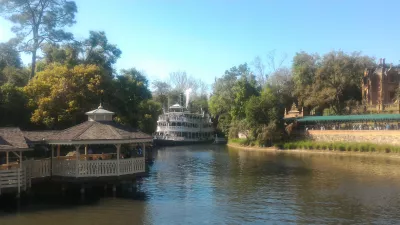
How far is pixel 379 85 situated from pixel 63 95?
5711cm

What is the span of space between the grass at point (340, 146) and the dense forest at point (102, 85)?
3859 millimetres

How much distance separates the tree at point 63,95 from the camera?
30703mm

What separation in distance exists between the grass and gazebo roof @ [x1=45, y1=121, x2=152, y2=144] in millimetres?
36987

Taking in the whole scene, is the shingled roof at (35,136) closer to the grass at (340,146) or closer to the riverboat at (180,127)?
the grass at (340,146)

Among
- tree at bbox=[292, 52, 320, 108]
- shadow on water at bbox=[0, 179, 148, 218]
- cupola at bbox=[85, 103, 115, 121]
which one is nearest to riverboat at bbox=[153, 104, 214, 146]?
tree at bbox=[292, 52, 320, 108]

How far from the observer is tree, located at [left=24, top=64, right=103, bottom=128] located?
30703mm

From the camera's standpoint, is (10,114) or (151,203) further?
(10,114)

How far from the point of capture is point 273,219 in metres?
17.9

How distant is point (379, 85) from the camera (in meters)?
68.7

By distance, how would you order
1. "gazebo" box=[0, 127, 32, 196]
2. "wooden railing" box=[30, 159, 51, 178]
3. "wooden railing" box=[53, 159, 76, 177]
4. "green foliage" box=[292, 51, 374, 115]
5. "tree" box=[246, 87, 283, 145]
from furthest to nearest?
"green foliage" box=[292, 51, 374, 115] < "tree" box=[246, 87, 283, 145] < "wooden railing" box=[30, 159, 51, 178] < "wooden railing" box=[53, 159, 76, 177] < "gazebo" box=[0, 127, 32, 196]

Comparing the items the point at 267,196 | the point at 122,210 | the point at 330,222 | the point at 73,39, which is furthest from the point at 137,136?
the point at 73,39

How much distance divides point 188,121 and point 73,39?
47304 millimetres

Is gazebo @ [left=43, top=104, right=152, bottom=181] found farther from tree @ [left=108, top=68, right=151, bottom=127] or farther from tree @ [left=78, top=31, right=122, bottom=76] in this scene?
tree @ [left=78, top=31, right=122, bottom=76]

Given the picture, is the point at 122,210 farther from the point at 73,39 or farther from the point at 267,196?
the point at 73,39
